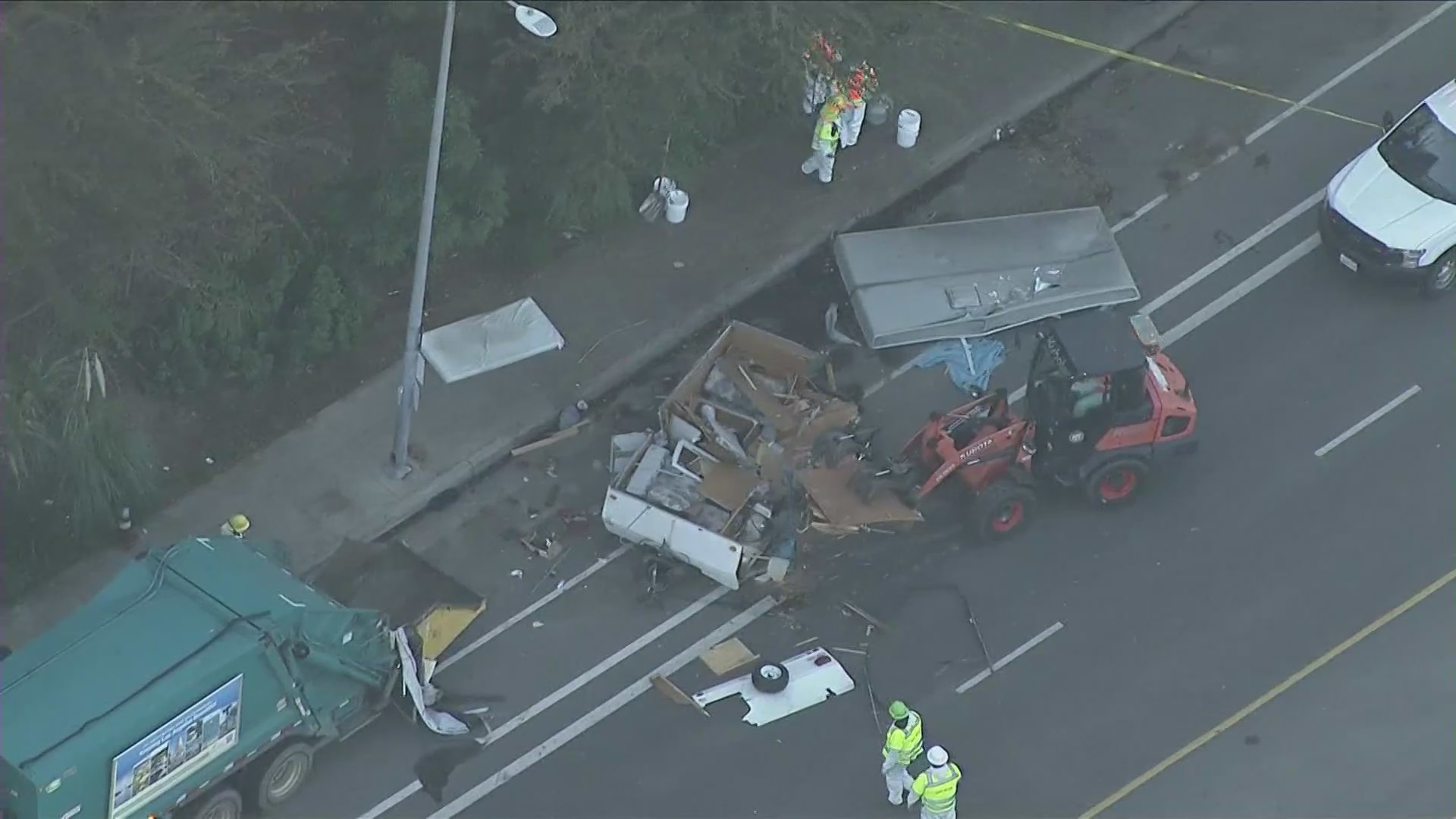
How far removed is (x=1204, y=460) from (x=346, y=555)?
9340 millimetres

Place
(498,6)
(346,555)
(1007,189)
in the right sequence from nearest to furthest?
(346,555) < (498,6) < (1007,189)

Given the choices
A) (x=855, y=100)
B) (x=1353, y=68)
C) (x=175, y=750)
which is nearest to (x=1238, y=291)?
(x=1353, y=68)

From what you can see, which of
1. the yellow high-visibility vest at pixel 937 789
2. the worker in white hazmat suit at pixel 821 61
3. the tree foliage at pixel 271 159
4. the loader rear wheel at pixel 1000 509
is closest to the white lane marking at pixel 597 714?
the loader rear wheel at pixel 1000 509

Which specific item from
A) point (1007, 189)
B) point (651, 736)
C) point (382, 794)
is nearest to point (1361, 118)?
point (1007, 189)

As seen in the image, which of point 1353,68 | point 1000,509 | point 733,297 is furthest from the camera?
point 1353,68

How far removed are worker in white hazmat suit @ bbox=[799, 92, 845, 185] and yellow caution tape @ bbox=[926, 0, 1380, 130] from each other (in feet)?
9.14

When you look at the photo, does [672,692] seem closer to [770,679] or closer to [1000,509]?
[770,679]

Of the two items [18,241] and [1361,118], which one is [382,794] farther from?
[1361,118]

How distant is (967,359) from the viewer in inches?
890

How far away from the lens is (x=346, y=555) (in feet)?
67.2

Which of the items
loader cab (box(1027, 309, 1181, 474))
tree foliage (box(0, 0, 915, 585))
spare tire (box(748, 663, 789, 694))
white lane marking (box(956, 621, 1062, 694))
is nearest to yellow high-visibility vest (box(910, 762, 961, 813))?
white lane marking (box(956, 621, 1062, 694))

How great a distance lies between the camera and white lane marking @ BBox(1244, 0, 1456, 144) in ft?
84.4

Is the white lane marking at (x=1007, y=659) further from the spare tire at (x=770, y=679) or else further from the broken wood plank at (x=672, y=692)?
the broken wood plank at (x=672, y=692)

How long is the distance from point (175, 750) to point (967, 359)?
10.0 metres
